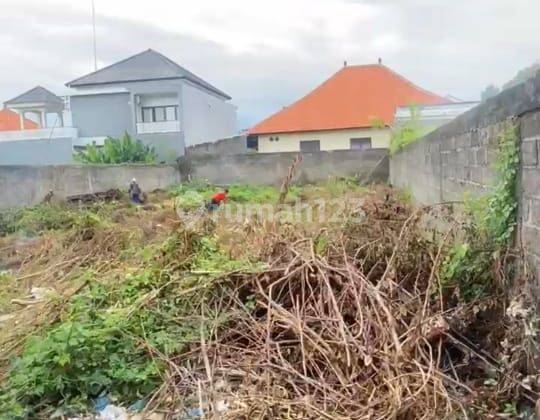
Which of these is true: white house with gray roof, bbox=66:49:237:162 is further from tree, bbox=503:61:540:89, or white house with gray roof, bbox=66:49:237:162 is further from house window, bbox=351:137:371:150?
tree, bbox=503:61:540:89

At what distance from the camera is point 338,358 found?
219cm

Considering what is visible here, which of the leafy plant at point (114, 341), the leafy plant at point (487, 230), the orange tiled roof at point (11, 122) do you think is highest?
the orange tiled roof at point (11, 122)

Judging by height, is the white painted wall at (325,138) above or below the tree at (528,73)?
above

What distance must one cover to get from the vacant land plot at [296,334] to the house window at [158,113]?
17993 mm

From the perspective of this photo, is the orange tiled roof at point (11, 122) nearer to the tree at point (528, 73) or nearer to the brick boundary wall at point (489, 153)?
the brick boundary wall at point (489, 153)

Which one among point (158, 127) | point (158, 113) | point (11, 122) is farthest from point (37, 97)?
point (158, 127)

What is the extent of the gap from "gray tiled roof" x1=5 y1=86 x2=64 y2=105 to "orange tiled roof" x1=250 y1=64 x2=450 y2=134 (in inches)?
414

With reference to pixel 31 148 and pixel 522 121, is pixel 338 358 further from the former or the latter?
pixel 31 148

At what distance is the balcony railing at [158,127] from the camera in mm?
20172

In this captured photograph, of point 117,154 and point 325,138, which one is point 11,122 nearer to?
point 117,154

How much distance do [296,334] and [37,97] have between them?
80.2 feet

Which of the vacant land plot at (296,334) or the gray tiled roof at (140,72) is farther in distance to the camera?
the gray tiled roof at (140,72)

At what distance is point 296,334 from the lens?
94.7 inches

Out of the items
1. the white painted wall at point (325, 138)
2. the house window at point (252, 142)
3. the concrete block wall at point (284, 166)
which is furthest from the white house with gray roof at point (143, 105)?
the concrete block wall at point (284, 166)
